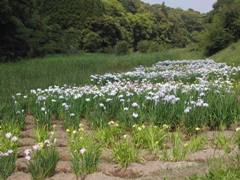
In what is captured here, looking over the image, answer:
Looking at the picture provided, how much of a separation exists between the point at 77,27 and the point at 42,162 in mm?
39861

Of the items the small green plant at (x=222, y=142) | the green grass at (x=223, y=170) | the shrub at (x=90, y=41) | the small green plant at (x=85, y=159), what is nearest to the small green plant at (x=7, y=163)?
the small green plant at (x=85, y=159)

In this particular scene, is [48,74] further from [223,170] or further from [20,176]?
[223,170]

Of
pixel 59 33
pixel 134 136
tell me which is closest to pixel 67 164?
pixel 134 136

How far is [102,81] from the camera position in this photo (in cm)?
1324

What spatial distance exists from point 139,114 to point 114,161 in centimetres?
152

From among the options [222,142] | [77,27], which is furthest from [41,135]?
[77,27]

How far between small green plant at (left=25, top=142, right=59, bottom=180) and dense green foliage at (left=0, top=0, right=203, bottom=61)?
20.9m

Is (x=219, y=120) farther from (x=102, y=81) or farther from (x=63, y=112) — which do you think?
(x=102, y=81)

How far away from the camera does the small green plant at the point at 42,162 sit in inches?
196

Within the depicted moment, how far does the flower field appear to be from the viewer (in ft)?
17.2

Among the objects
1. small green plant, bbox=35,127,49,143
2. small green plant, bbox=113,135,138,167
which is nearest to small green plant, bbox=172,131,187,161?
small green plant, bbox=113,135,138,167

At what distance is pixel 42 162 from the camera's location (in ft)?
16.6

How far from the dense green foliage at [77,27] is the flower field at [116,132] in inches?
723

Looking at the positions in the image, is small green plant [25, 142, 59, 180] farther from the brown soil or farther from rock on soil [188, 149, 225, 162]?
rock on soil [188, 149, 225, 162]
